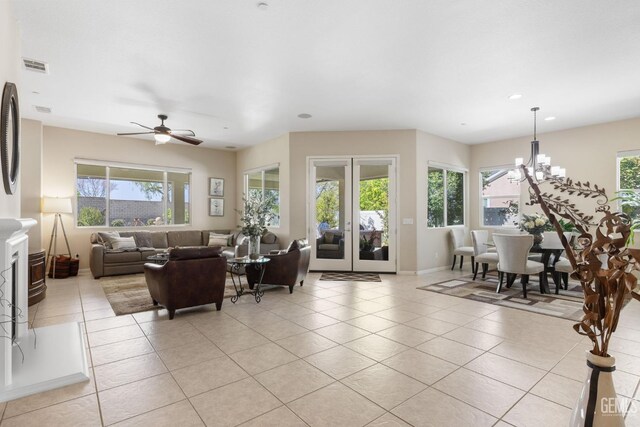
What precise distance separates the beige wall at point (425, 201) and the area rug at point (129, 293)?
369 cm

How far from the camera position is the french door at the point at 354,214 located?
681 centimetres

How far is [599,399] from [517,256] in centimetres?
428

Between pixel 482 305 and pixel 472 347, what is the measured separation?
5.32 ft

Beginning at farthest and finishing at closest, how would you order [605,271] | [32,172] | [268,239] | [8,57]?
[268,239] → [32,172] → [8,57] → [605,271]

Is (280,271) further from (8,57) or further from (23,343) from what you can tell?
(8,57)

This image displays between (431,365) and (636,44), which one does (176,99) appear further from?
(636,44)

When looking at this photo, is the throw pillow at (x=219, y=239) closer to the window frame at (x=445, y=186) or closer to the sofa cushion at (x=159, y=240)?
the sofa cushion at (x=159, y=240)

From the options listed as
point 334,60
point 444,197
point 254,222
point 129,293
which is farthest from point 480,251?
point 129,293

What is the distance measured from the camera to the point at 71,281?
A: 6016 mm

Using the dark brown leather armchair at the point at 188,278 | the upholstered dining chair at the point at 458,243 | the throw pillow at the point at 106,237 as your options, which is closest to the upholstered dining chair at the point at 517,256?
the upholstered dining chair at the point at 458,243

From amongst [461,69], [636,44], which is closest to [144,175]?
[461,69]

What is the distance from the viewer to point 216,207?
891 cm

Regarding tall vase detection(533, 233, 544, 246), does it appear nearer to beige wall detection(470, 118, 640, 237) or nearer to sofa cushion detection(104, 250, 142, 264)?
beige wall detection(470, 118, 640, 237)

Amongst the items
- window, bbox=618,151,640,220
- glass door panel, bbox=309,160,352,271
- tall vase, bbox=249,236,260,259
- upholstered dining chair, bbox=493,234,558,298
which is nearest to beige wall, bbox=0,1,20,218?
tall vase, bbox=249,236,260,259
